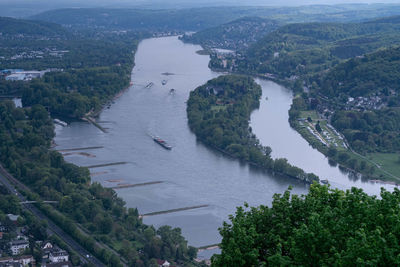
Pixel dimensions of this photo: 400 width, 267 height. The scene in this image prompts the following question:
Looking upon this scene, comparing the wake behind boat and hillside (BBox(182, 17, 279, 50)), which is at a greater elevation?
hillside (BBox(182, 17, 279, 50))

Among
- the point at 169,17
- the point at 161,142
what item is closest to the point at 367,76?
the point at 161,142

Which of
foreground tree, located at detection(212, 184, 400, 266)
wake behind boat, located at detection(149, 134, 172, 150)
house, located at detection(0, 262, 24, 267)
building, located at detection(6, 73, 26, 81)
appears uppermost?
foreground tree, located at detection(212, 184, 400, 266)

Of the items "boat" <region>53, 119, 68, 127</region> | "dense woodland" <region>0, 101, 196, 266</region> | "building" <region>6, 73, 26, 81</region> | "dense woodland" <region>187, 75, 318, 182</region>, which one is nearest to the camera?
"dense woodland" <region>0, 101, 196, 266</region>

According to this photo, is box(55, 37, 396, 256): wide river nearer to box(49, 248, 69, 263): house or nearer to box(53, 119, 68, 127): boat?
box(53, 119, 68, 127): boat

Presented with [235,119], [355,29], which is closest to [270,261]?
[235,119]

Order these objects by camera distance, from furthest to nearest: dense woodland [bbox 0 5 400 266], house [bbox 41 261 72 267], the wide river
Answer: the wide river → house [bbox 41 261 72 267] → dense woodland [bbox 0 5 400 266]

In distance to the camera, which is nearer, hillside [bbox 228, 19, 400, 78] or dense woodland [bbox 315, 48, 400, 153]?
dense woodland [bbox 315, 48, 400, 153]

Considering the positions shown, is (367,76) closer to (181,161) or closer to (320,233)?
(181,161)

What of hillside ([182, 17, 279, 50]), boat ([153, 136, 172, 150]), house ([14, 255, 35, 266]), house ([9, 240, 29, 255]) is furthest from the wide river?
hillside ([182, 17, 279, 50])
